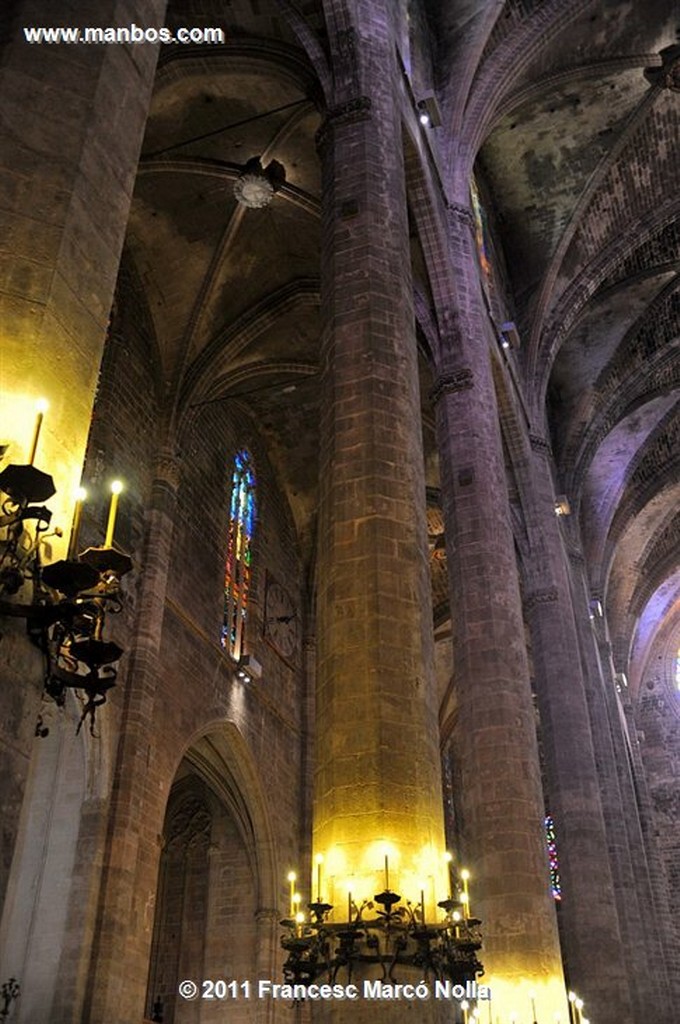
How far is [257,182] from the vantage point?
48.6 feet

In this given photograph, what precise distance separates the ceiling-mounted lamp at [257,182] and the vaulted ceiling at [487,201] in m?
0.33

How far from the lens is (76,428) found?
4633mm

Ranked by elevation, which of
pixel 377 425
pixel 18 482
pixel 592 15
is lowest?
pixel 18 482

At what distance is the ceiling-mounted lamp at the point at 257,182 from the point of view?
14.8 metres

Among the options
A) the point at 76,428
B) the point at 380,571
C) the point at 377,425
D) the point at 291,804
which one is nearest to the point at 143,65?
the point at 76,428

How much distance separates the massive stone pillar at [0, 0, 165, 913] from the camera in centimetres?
420

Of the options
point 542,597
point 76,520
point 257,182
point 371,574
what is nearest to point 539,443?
point 542,597

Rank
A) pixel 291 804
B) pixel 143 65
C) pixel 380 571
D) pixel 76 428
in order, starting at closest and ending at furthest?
pixel 76 428 → pixel 143 65 → pixel 380 571 → pixel 291 804

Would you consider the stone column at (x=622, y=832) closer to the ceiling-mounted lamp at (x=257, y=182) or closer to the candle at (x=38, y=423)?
the ceiling-mounted lamp at (x=257, y=182)

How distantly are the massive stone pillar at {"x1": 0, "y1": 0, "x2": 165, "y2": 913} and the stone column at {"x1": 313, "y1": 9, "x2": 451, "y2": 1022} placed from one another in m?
2.79

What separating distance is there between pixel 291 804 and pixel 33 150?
16012mm

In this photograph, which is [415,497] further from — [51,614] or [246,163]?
[246,163]

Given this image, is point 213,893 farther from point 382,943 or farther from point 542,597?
point 382,943

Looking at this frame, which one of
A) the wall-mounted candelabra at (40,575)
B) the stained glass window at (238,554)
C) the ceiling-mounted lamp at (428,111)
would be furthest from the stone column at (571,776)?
the wall-mounted candelabra at (40,575)
